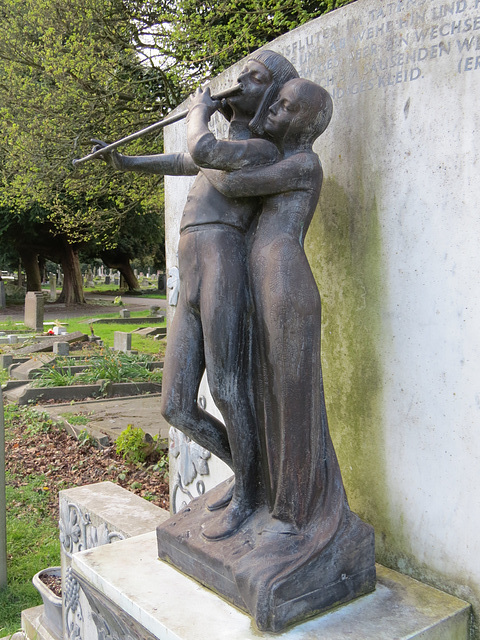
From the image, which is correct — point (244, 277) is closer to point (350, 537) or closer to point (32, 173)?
point (350, 537)

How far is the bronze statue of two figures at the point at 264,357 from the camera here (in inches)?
88.4

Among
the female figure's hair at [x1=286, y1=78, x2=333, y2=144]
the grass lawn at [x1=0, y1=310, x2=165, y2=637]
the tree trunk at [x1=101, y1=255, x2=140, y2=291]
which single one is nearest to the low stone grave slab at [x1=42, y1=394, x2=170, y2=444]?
the grass lawn at [x1=0, y1=310, x2=165, y2=637]

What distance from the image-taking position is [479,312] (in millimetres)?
2348

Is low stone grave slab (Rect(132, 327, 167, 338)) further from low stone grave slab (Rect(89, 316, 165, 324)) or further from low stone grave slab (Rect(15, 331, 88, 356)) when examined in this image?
low stone grave slab (Rect(89, 316, 165, 324))

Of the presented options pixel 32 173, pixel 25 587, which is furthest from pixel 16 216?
pixel 25 587

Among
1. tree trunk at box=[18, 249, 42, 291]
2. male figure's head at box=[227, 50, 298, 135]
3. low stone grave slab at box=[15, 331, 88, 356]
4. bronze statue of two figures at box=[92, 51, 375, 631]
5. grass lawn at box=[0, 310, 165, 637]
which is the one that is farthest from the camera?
tree trunk at box=[18, 249, 42, 291]

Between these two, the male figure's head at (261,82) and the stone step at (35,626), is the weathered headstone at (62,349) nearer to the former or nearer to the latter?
the stone step at (35,626)

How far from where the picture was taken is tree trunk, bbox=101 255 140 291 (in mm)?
35625

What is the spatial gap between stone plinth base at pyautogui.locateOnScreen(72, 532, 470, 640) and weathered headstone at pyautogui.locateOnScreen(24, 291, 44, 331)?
1672cm

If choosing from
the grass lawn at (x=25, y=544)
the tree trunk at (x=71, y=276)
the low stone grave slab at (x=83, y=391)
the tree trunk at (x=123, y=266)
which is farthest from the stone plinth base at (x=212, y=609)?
the tree trunk at (x=123, y=266)

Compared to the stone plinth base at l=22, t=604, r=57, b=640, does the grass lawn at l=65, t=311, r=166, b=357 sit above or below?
above

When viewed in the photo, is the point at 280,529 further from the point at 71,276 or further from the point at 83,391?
the point at 71,276

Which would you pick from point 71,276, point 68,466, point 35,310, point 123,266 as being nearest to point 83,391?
point 68,466

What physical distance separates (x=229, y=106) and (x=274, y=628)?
1943 mm
